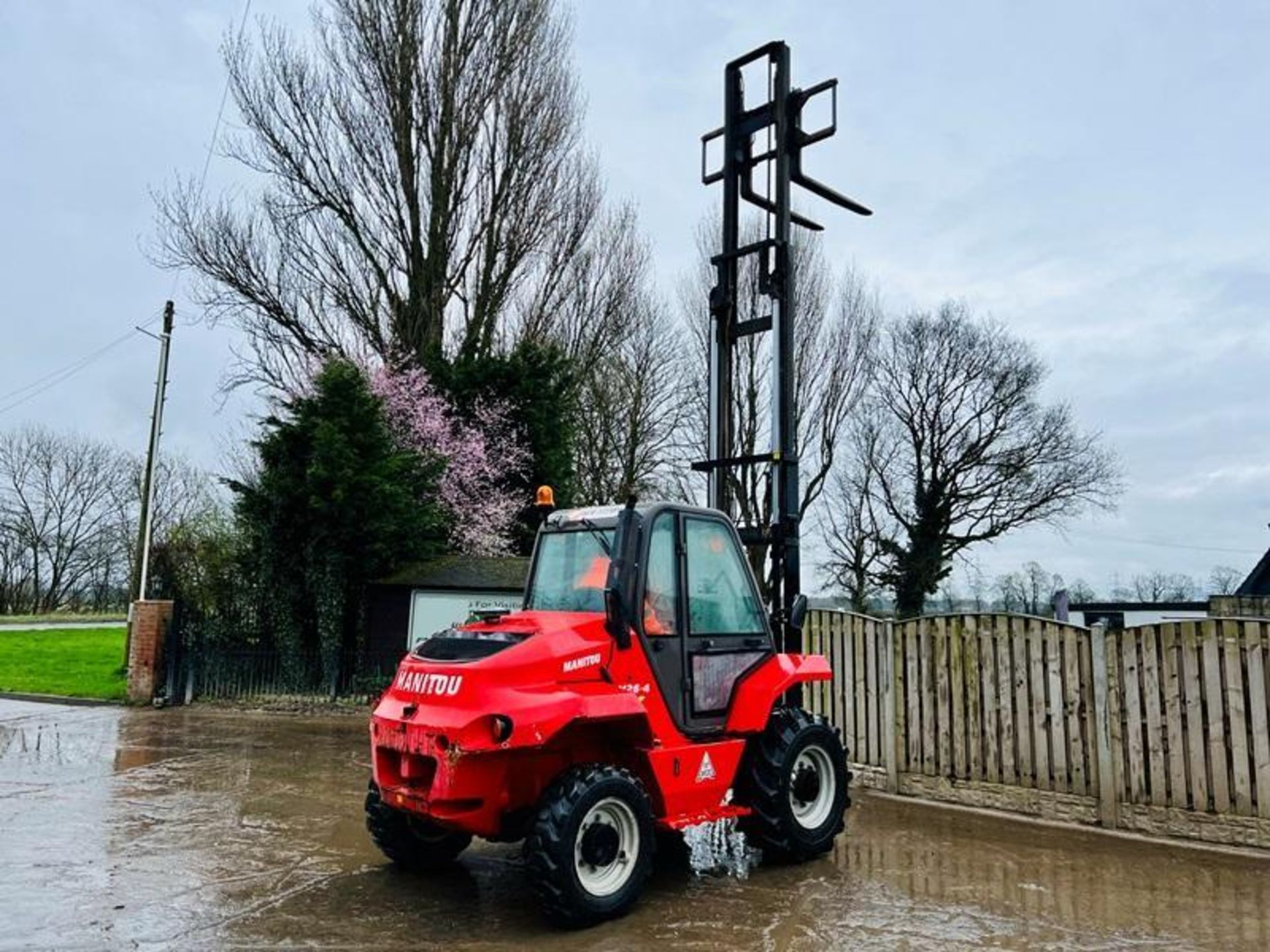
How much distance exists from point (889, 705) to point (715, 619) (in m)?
3.53

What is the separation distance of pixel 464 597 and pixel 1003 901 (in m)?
11.3

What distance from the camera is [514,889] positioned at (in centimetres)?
548

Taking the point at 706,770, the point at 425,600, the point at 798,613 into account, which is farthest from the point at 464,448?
the point at 706,770

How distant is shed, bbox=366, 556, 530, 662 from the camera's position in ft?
50.0

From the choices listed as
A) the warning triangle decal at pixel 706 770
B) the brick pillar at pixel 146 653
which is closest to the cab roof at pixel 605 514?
the warning triangle decal at pixel 706 770

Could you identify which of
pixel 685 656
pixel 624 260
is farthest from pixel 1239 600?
pixel 685 656

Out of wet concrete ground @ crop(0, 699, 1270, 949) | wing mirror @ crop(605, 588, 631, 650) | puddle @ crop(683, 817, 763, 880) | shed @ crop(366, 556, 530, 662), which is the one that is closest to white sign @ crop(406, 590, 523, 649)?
shed @ crop(366, 556, 530, 662)

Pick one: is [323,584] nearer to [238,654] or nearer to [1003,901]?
[238,654]

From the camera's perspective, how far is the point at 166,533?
19.5m

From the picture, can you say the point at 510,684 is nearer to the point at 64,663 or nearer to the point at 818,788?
the point at 818,788

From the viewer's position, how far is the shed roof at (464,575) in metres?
15.3

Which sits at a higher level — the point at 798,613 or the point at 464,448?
the point at 464,448

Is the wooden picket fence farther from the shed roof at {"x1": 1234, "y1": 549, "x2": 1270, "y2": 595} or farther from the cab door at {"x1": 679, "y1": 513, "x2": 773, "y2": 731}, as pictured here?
the shed roof at {"x1": 1234, "y1": 549, "x2": 1270, "y2": 595}

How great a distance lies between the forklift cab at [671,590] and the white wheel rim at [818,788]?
2.50 feet
